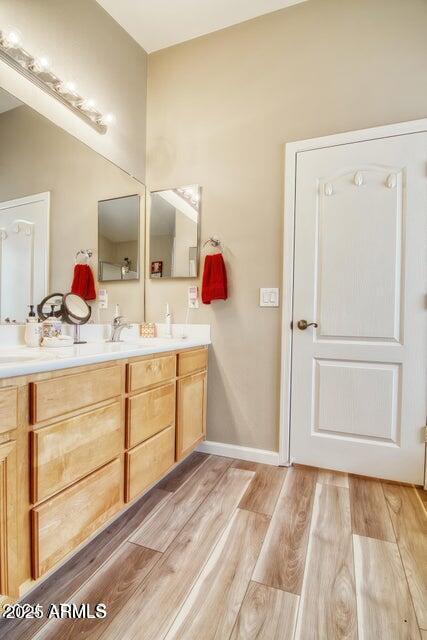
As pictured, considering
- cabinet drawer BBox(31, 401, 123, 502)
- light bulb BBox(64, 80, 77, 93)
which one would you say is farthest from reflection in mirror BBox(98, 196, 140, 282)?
cabinet drawer BBox(31, 401, 123, 502)

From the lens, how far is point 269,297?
196cm

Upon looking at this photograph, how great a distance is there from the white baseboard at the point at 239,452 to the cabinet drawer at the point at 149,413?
563 mm

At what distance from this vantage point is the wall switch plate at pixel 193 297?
7.06 ft

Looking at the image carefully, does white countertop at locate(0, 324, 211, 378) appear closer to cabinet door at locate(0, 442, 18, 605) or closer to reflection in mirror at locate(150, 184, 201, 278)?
cabinet door at locate(0, 442, 18, 605)

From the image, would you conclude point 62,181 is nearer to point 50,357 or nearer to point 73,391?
point 50,357

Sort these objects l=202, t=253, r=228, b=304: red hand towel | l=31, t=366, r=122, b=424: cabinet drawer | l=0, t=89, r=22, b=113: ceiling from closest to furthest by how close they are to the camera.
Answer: l=31, t=366, r=122, b=424: cabinet drawer
l=0, t=89, r=22, b=113: ceiling
l=202, t=253, r=228, b=304: red hand towel

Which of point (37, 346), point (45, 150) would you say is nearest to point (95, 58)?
point (45, 150)

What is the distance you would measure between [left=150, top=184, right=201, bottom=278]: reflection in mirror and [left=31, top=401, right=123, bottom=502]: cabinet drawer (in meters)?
1.20

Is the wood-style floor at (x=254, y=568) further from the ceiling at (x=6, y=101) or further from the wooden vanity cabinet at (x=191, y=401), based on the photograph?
the ceiling at (x=6, y=101)

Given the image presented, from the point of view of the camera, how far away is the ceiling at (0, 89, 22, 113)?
1.35 meters

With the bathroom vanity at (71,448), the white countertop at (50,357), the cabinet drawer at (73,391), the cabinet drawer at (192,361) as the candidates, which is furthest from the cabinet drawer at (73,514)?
the cabinet drawer at (192,361)

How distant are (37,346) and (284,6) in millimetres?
2485

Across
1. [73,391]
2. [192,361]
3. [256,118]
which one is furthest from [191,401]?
[256,118]

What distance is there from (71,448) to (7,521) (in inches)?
9.8
